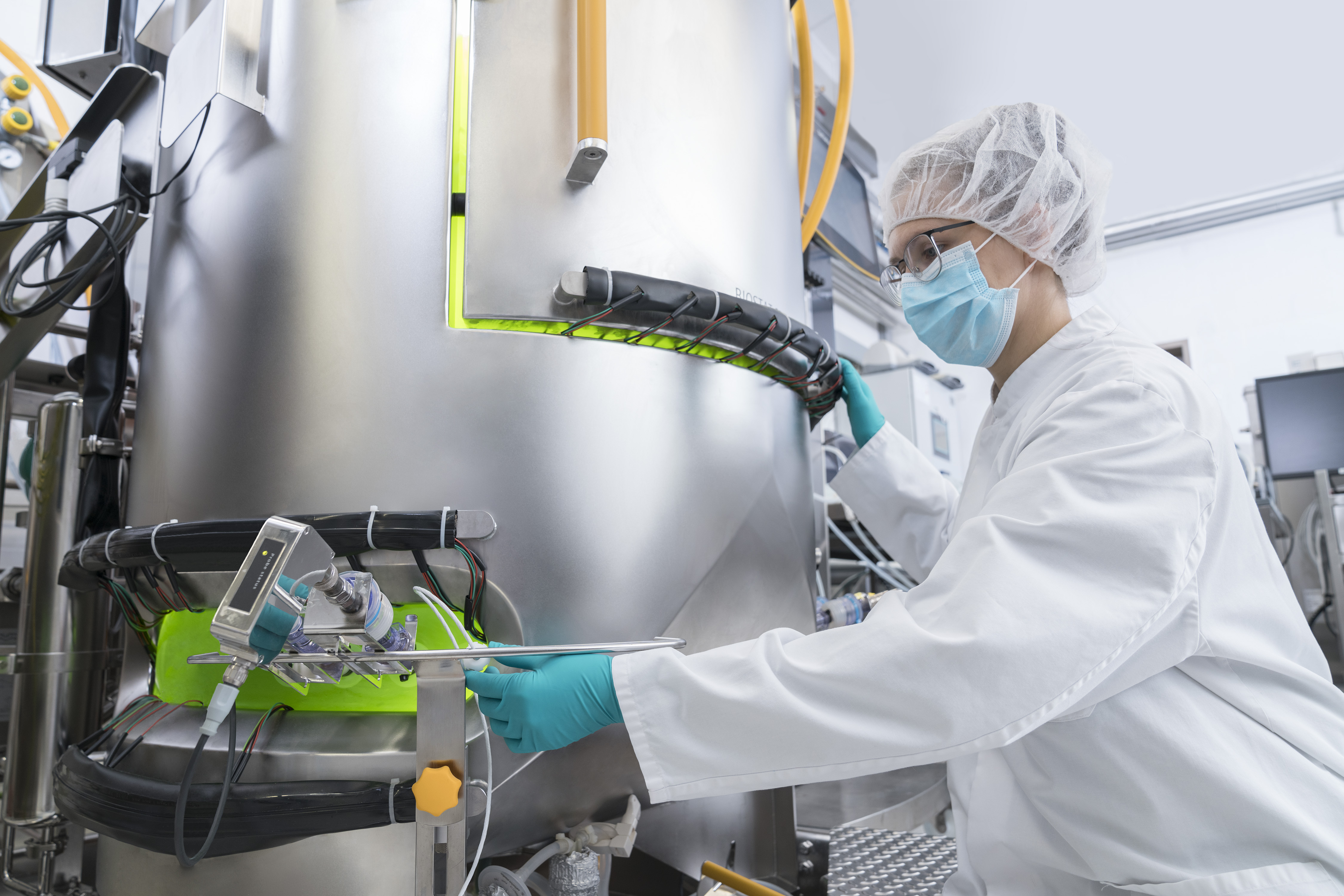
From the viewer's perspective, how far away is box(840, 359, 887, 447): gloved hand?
1.32 metres

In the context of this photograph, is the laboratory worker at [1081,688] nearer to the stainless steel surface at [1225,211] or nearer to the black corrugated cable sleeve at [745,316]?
the black corrugated cable sleeve at [745,316]

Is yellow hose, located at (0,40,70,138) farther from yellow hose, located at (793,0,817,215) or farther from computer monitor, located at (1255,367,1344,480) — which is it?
computer monitor, located at (1255,367,1344,480)

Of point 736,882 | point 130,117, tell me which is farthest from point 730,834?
point 130,117

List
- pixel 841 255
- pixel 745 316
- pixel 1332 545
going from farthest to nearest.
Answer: pixel 1332 545 → pixel 841 255 → pixel 745 316

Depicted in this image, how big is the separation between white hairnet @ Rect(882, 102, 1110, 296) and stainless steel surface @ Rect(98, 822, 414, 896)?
93cm

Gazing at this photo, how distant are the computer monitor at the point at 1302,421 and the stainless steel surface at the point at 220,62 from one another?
3.63m

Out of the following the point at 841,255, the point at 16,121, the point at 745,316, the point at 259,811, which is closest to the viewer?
the point at 259,811

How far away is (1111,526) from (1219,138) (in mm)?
3855

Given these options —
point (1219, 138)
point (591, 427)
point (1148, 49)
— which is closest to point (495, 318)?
point (591, 427)

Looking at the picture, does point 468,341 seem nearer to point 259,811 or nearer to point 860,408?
point 259,811

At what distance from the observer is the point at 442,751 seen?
0.61 m

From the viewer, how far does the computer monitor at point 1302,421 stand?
307 cm

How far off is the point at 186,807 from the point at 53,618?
1.93 feet

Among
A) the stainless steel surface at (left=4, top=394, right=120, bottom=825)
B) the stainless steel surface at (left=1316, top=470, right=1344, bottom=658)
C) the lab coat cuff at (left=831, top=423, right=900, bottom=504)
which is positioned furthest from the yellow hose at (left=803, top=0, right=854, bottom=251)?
the stainless steel surface at (left=1316, top=470, right=1344, bottom=658)
